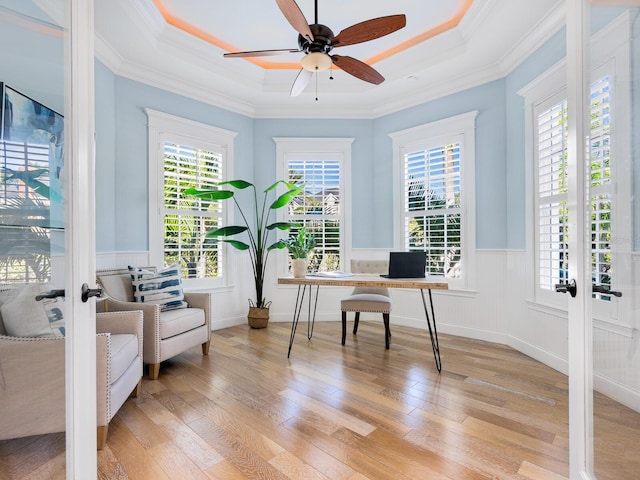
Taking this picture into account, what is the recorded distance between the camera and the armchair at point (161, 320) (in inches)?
110

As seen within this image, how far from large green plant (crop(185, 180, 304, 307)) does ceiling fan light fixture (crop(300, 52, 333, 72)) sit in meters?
1.56

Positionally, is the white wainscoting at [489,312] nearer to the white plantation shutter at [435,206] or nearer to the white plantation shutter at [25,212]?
the white plantation shutter at [435,206]

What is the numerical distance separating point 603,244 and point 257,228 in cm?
387

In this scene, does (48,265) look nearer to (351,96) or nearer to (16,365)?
(16,365)

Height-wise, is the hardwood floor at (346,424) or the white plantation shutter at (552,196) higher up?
the white plantation shutter at (552,196)

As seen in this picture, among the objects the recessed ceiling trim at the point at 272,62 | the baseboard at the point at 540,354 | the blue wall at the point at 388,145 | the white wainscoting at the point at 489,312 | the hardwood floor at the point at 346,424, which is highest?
the recessed ceiling trim at the point at 272,62

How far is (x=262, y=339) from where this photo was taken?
3.90 m

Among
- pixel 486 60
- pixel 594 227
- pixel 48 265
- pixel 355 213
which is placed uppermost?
pixel 486 60

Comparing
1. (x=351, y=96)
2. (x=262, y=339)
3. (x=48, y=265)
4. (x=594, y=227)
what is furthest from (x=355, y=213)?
(x=48, y=265)

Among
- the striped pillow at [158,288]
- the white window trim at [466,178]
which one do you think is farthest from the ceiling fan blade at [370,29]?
the striped pillow at [158,288]

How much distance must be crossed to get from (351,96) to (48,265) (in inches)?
159

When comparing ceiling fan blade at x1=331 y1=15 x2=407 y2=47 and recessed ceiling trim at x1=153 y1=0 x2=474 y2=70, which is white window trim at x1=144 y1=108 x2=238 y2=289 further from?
ceiling fan blade at x1=331 y1=15 x2=407 y2=47

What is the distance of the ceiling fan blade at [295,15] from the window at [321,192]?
2.48m

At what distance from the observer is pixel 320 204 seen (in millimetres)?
4840
